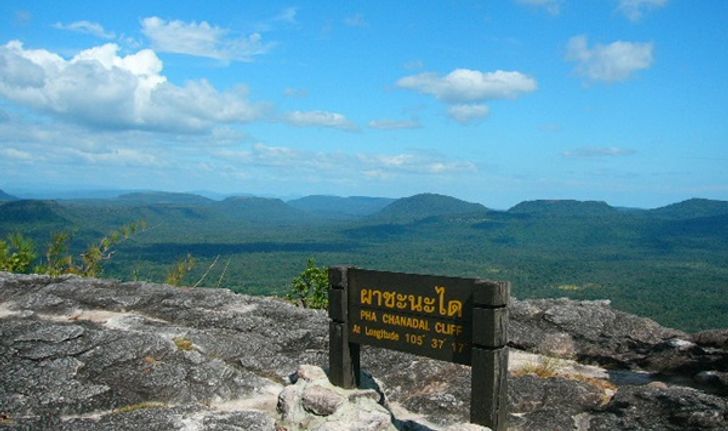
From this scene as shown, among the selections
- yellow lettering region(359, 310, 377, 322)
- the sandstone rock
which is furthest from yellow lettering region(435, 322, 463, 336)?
the sandstone rock

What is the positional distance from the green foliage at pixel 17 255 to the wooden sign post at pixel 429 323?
16.3 m

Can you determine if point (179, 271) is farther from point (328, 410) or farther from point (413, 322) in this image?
point (413, 322)

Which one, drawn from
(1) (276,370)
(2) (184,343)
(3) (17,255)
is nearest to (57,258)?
(3) (17,255)

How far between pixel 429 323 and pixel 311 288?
12.4 m

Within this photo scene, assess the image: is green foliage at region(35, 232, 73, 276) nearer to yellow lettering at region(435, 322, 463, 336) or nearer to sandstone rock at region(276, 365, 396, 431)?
sandstone rock at region(276, 365, 396, 431)

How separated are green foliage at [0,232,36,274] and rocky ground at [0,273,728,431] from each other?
17.7ft

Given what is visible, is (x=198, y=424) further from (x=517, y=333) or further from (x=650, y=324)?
(x=650, y=324)

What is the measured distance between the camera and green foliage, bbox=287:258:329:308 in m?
21.5

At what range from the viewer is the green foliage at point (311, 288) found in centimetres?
2147

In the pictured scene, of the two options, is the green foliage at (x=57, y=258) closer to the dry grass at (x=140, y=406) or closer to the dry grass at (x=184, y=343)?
the dry grass at (x=184, y=343)

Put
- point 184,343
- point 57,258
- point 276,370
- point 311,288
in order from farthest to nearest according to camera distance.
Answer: point 57,258
point 311,288
point 184,343
point 276,370

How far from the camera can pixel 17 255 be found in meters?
22.5

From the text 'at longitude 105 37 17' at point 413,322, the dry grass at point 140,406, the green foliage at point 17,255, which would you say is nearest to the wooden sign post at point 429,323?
the text 'at longitude 105 37 17' at point 413,322

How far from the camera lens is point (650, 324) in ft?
53.7
